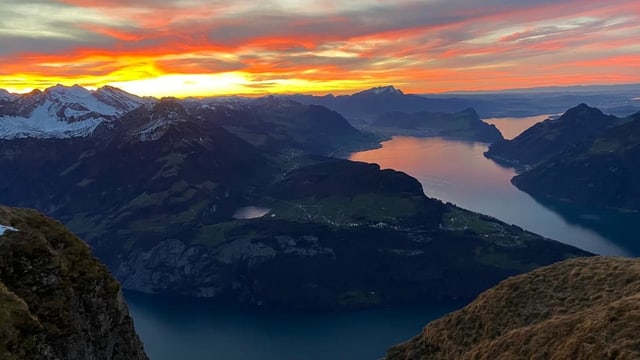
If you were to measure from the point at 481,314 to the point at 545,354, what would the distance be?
17.5m

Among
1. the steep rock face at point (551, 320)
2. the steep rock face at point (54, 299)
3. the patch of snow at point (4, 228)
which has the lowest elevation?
the steep rock face at point (551, 320)

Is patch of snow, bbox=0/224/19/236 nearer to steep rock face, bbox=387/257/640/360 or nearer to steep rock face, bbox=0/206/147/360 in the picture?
steep rock face, bbox=0/206/147/360

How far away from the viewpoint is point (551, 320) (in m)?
43.0

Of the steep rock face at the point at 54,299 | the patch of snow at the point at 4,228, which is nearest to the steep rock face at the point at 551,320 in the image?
the steep rock face at the point at 54,299

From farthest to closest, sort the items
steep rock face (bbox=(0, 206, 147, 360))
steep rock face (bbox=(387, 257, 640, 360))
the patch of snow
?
the patch of snow < steep rock face (bbox=(387, 257, 640, 360)) < steep rock face (bbox=(0, 206, 147, 360))

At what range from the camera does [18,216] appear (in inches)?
1608

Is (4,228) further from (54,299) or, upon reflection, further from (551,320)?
(551,320)

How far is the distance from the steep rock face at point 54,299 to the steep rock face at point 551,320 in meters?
31.6

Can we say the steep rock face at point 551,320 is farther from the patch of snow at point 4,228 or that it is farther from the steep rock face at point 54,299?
the patch of snow at point 4,228

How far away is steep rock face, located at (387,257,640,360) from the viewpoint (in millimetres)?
33375

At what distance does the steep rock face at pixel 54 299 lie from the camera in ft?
102

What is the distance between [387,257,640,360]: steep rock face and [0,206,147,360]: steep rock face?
1243 inches

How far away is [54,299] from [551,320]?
38684mm

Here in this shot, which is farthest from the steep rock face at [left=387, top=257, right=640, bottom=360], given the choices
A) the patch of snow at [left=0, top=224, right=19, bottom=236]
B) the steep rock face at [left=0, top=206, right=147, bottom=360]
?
the patch of snow at [left=0, top=224, right=19, bottom=236]
